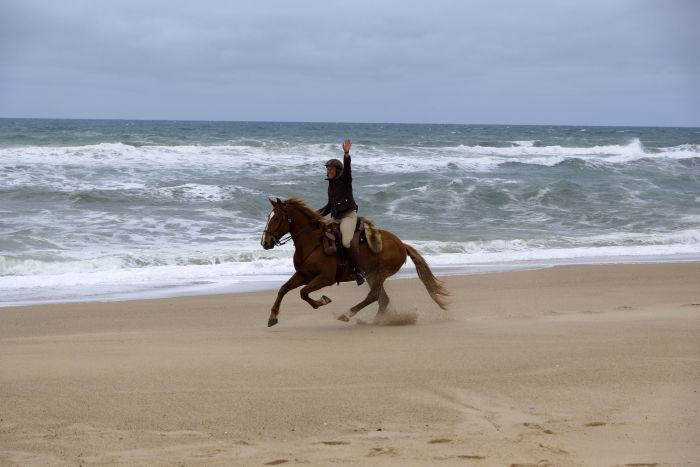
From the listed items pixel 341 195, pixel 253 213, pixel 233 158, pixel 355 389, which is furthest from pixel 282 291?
pixel 233 158

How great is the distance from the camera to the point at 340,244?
1020 centimetres

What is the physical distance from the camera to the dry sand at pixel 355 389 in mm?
5441

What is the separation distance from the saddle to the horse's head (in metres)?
0.47

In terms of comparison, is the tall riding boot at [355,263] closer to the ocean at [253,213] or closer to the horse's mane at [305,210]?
the horse's mane at [305,210]

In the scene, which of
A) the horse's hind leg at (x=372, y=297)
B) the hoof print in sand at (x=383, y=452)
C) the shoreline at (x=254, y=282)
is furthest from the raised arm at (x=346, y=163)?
the hoof print in sand at (x=383, y=452)

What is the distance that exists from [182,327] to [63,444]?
453 cm

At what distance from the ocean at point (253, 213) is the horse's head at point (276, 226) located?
3.48 meters

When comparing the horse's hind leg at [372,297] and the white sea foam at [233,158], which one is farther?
the white sea foam at [233,158]

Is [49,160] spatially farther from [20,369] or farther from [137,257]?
[20,369]

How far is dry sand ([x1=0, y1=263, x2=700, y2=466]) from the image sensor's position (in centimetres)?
544

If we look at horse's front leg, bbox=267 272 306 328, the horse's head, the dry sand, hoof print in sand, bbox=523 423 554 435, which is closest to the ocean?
horse's front leg, bbox=267 272 306 328

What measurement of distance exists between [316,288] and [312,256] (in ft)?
1.21

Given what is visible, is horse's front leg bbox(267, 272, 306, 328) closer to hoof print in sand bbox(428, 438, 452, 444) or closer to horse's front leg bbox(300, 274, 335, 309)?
horse's front leg bbox(300, 274, 335, 309)

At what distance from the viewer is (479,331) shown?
9.20 meters
